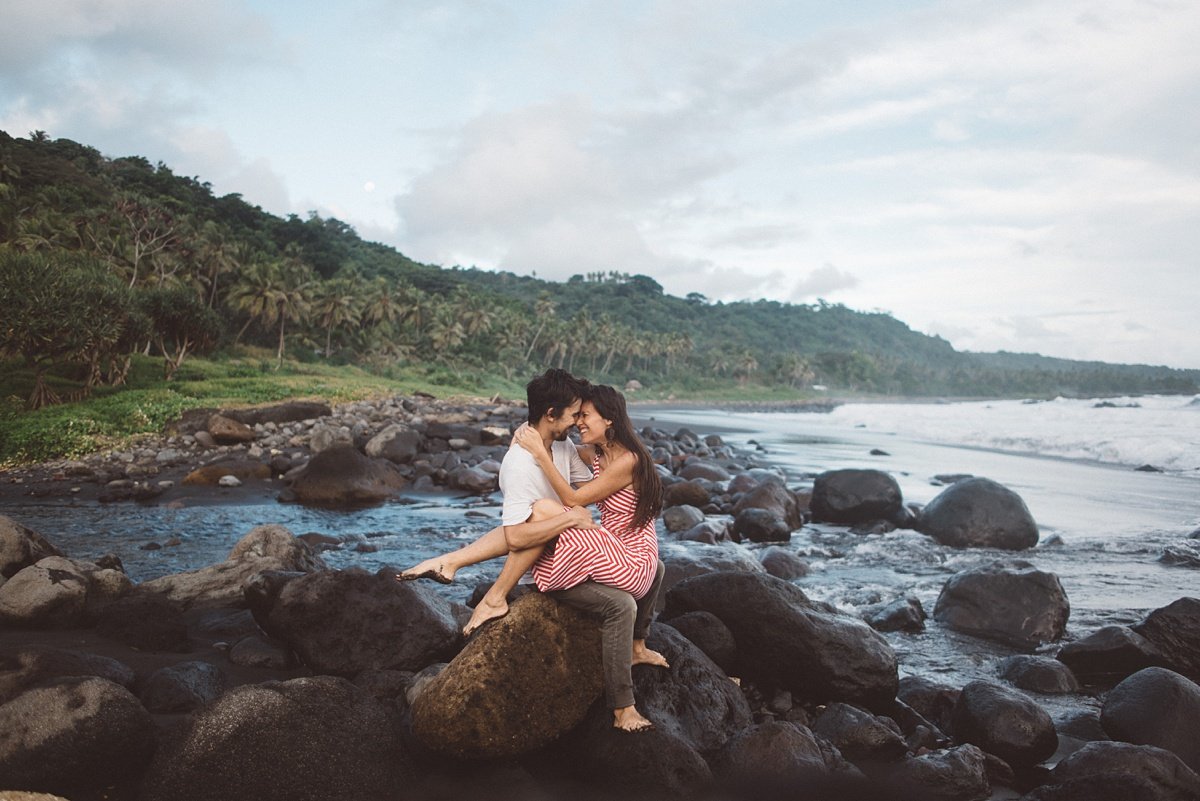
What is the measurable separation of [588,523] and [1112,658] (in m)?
5.52

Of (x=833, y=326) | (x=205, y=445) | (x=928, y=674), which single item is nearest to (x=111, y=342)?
(x=205, y=445)

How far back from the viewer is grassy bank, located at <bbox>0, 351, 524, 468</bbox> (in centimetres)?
2102

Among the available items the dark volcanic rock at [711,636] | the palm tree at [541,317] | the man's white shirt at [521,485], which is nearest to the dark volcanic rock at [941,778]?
the dark volcanic rock at [711,636]

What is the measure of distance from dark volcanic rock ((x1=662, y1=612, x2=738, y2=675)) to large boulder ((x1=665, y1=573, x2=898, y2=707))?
0.14 meters

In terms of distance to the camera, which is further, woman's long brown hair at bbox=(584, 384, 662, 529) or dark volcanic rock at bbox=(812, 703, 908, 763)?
dark volcanic rock at bbox=(812, 703, 908, 763)

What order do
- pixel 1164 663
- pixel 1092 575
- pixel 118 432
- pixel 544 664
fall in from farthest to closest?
pixel 118 432, pixel 1092 575, pixel 1164 663, pixel 544 664

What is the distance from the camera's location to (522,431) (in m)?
4.83

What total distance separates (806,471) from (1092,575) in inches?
517

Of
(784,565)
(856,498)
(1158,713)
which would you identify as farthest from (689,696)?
(856,498)

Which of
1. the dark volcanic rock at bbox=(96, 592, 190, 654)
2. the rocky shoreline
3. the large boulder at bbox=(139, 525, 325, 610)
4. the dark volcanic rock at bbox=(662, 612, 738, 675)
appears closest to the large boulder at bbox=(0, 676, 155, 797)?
the rocky shoreline

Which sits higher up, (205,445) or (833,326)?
(833,326)

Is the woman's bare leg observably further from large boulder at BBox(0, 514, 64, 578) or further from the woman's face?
large boulder at BBox(0, 514, 64, 578)

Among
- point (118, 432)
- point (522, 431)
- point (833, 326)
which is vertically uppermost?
point (833, 326)

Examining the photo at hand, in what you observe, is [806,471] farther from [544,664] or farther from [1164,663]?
[544,664]
